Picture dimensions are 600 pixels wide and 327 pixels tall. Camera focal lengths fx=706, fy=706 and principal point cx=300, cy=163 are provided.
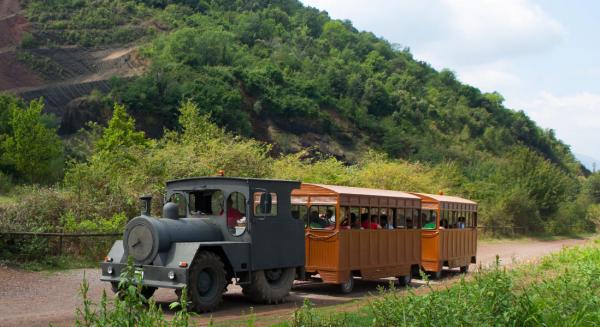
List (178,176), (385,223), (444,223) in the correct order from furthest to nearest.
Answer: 1. (178,176)
2. (444,223)
3. (385,223)

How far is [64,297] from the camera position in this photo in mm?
14656

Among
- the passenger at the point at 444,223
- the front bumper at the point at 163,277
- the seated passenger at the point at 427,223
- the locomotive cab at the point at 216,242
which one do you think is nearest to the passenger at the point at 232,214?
the locomotive cab at the point at 216,242

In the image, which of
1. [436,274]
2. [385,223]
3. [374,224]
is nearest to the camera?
[374,224]

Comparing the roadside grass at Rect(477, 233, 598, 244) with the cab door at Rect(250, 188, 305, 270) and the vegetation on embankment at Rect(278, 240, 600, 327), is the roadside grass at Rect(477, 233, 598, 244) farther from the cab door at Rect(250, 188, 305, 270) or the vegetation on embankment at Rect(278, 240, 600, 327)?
the vegetation on embankment at Rect(278, 240, 600, 327)

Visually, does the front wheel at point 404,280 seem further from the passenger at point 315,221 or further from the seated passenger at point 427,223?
the passenger at point 315,221

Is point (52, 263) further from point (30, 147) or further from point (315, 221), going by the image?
point (30, 147)

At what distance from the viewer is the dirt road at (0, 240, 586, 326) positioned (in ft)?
40.9

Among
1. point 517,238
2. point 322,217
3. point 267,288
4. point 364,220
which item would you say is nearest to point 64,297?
point 267,288

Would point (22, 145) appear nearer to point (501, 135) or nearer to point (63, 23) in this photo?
point (63, 23)

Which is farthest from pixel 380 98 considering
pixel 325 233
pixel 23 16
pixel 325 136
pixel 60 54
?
pixel 325 233

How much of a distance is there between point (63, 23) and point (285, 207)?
8490 centimetres

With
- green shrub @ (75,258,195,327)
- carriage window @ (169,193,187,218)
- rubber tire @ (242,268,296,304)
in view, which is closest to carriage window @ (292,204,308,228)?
rubber tire @ (242,268,296,304)

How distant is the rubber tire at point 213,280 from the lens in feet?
41.9

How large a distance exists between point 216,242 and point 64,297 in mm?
3636
